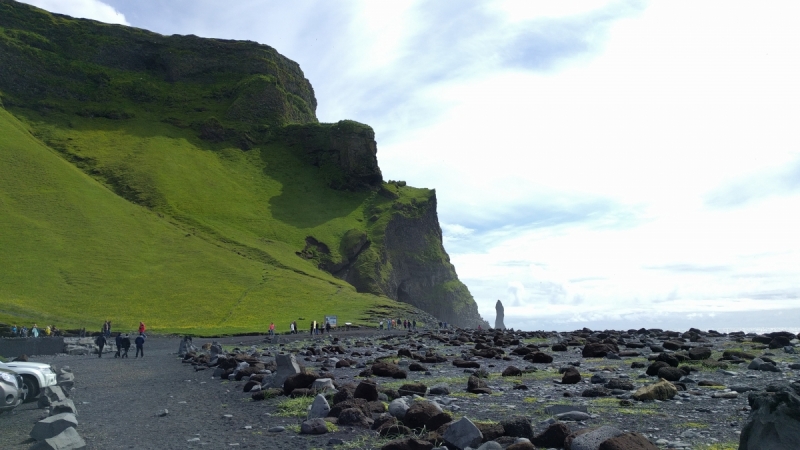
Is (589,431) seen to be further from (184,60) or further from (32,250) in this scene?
(184,60)

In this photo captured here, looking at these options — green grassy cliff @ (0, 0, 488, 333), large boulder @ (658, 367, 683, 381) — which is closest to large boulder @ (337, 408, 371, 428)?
large boulder @ (658, 367, 683, 381)

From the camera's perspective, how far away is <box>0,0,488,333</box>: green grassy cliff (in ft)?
280

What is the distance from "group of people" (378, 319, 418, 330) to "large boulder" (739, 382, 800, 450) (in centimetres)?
7577

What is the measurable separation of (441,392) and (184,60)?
19917 centimetres

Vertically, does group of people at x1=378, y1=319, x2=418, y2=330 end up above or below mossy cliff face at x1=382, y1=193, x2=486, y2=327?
below

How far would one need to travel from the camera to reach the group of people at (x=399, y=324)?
278ft

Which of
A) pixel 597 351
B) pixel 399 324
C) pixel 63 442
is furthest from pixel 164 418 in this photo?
pixel 399 324

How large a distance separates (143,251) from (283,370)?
9150 cm

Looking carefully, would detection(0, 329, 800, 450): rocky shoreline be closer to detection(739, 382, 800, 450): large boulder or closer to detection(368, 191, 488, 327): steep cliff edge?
detection(739, 382, 800, 450): large boulder

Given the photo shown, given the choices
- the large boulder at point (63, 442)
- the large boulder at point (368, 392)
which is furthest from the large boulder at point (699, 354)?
the large boulder at point (63, 442)

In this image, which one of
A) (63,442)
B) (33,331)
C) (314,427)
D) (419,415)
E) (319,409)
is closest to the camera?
(63,442)

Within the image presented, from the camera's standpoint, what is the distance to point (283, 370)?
58.2ft

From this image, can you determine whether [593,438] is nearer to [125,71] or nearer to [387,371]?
[387,371]

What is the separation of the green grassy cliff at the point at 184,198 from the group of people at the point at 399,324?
3723 mm
